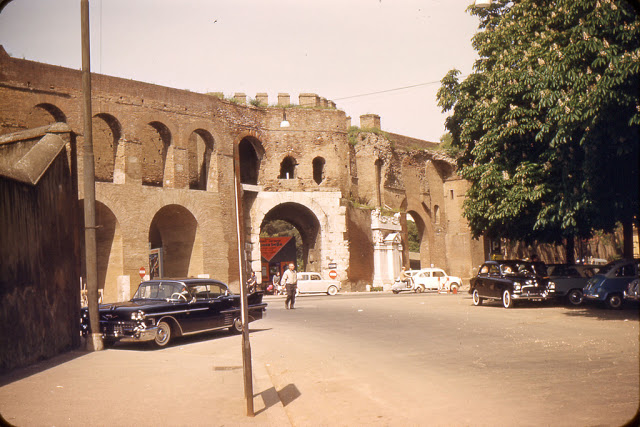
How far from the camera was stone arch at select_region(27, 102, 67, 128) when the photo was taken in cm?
2981

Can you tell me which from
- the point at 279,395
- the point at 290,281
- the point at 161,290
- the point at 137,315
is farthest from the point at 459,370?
the point at 290,281

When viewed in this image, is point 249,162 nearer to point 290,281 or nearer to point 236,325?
point 290,281

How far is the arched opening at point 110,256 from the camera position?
3189cm

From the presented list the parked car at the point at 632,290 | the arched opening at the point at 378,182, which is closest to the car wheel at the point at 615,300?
the parked car at the point at 632,290

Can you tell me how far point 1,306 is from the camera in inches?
348

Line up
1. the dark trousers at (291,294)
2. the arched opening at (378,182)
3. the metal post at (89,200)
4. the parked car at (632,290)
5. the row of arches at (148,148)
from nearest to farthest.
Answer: the metal post at (89,200) < the parked car at (632,290) < the dark trousers at (291,294) < the row of arches at (148,148) < the arched opening at (378,182)

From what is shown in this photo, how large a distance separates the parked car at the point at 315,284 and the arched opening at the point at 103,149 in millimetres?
12745

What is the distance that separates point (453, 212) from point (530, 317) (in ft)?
124

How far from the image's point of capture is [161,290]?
15.1 m

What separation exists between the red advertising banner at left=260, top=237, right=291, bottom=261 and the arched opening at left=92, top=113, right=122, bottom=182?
14315 millimetres

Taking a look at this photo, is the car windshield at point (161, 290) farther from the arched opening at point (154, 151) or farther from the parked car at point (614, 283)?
the arched opening at point (154, 151)

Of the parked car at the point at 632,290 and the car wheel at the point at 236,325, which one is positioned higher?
the parked car at the point at 632,290

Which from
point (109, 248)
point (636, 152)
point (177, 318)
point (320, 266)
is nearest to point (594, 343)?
point (636, 152)

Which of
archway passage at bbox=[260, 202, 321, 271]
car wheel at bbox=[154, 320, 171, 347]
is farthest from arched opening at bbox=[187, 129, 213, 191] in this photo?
car wheel at bbox=[154, 320, 171, 347]
